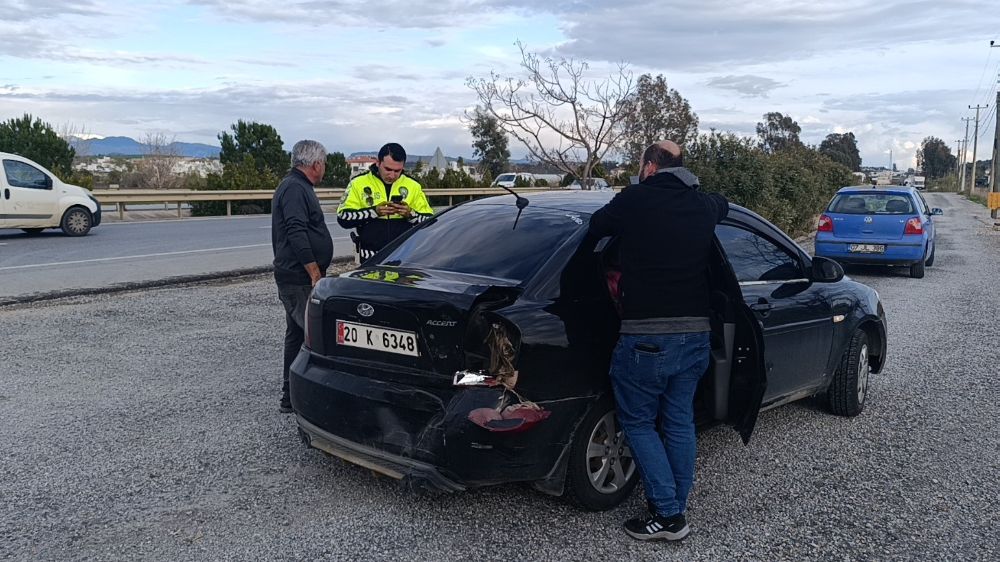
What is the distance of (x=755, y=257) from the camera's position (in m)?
5.24

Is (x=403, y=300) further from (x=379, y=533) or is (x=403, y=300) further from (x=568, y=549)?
(x=568, y=549)

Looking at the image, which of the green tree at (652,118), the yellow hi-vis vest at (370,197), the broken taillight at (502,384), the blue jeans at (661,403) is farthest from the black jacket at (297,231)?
the green tree at (652,118)

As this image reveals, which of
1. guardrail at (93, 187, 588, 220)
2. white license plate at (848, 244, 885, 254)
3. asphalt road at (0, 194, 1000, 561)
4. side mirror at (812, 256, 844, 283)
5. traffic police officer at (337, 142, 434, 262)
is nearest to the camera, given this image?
asphalt road at (0, 194, 1000, 561)

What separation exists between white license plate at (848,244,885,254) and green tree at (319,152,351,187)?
3015cm

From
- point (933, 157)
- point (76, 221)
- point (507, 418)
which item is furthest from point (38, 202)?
point (933, 157)

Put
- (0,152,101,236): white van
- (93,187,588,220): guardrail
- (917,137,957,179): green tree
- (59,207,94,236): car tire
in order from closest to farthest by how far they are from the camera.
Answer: (0,152,101,236): white van < (59,207,94,236): car tire < (93,187,588,220): guardrail < (917,137,957,179): green tree

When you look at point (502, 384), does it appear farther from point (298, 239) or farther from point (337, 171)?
point (337, 171)

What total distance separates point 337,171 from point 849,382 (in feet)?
123

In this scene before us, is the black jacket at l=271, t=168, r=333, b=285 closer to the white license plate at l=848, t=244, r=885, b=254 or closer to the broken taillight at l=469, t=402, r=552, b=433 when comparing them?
the broken taillight at l=469, t=402, r=552, b=433

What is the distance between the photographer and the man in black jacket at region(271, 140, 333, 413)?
550cm

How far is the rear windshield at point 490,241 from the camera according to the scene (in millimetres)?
4340

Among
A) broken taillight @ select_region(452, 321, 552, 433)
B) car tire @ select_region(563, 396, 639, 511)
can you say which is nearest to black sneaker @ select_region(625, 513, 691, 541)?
car tire @ select_region(563, 396, 639, 511)

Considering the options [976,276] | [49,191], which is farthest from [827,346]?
[49,191]

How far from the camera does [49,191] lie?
58.1 feet
